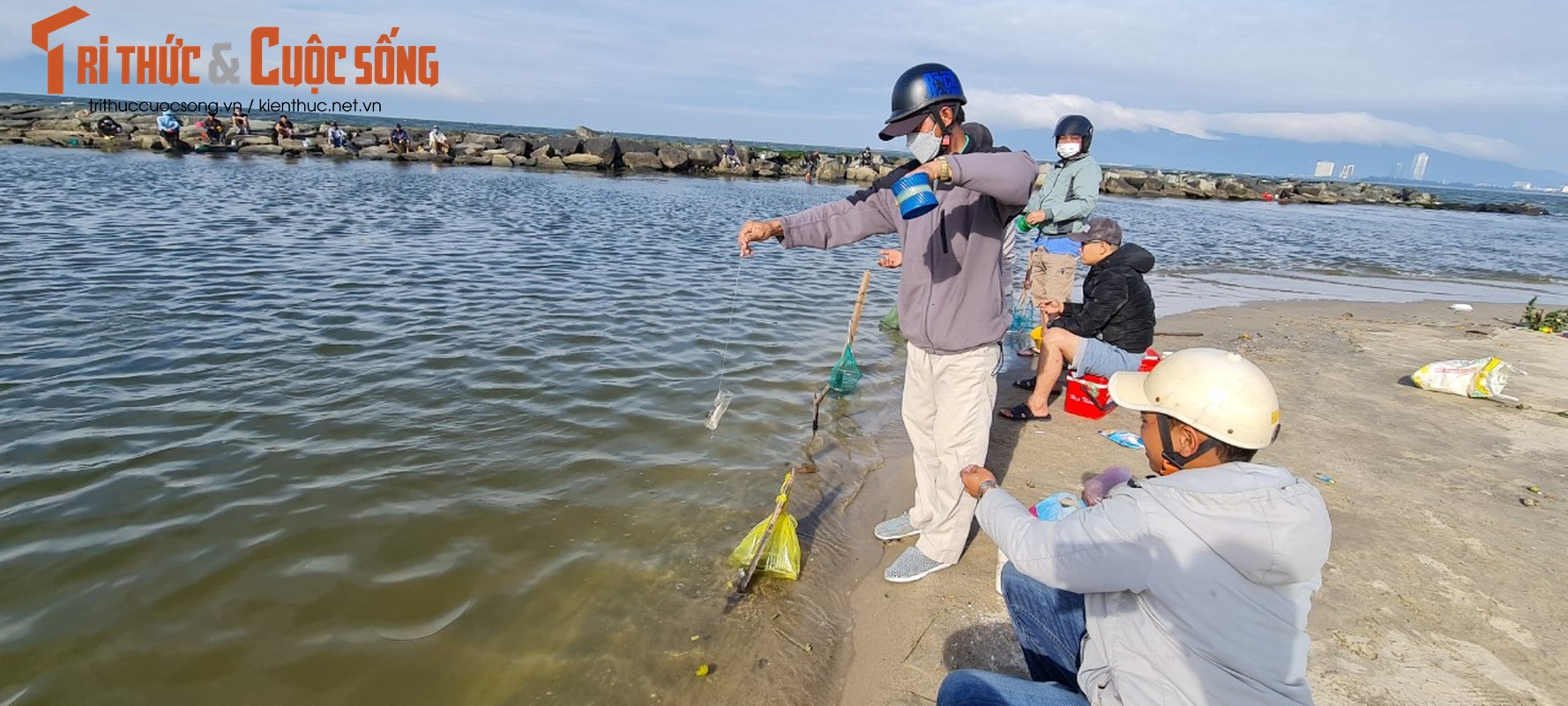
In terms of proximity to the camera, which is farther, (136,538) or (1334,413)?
(1334,413)

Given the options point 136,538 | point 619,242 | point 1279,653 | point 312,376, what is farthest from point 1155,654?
point 619,242

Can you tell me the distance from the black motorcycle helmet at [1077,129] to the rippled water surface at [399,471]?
3.24m

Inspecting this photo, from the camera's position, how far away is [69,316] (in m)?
7.32

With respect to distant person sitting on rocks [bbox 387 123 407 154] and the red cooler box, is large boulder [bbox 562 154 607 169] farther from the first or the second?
the red cooler box

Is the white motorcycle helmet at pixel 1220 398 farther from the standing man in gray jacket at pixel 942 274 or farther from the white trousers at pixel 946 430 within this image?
the white trousers at pixel 946 430

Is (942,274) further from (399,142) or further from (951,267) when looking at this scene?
(399,142)

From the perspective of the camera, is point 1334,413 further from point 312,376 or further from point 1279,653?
point 312,376

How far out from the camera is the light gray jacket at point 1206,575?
1.80 m

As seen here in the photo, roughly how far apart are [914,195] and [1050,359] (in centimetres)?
417

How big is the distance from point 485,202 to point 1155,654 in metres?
21.9

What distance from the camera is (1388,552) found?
4273 mm

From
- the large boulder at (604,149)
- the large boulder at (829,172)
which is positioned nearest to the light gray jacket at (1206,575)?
the large boulder at (604,149)

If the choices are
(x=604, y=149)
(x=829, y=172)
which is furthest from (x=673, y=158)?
(x=829, y=172)

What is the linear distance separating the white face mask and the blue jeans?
6.43 ft
